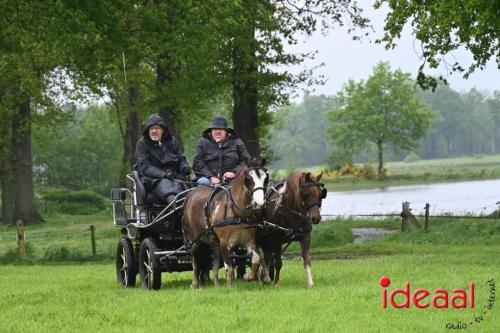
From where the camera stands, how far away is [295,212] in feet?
46.4

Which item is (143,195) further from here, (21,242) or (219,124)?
(21,242)

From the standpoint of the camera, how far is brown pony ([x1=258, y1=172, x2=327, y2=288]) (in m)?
14.1

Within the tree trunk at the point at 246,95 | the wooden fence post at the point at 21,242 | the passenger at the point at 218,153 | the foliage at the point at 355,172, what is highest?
the tree trunk at the point at 246,95

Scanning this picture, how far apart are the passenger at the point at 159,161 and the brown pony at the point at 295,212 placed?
1943 millimetres

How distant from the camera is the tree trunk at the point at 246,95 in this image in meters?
33.0

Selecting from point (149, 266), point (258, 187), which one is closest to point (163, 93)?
point (149, 266)

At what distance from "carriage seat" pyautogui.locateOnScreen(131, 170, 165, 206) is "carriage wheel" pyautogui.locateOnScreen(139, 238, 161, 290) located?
656mm

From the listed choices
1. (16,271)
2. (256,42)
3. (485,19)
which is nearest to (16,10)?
(16,271)

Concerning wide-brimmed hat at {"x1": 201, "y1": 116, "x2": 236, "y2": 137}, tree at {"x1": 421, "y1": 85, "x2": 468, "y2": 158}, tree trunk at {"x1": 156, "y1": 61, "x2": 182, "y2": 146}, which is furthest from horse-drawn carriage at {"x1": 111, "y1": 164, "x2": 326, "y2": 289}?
tree at {"x1": 421, "y1": 85, "x2": 468, "y2": 158}

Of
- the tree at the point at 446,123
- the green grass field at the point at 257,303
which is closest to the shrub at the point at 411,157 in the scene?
the tree at the point at 446,123

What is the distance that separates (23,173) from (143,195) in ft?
112

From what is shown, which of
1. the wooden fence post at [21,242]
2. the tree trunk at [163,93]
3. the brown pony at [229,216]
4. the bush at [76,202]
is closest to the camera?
the brown pony at [229,216]

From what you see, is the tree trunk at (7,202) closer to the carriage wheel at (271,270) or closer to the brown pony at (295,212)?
the carriage wheel at (271,270)

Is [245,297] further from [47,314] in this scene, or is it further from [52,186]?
[52,186]
